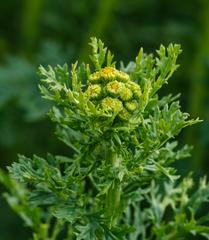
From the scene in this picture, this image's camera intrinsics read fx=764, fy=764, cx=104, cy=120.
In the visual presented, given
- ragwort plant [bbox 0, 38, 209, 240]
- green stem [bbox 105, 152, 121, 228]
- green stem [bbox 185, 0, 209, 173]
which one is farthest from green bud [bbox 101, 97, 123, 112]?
green stem [bbox 185, 0, 209, 173]

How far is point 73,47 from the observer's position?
4562mm

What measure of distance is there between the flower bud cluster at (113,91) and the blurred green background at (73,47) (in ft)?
6.16

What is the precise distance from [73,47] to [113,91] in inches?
118

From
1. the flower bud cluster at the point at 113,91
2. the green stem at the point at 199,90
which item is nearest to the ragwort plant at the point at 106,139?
the flower bud cluster at the point at 113,91

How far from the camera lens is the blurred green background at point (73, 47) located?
390cm

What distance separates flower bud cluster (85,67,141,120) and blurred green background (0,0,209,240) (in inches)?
73.9

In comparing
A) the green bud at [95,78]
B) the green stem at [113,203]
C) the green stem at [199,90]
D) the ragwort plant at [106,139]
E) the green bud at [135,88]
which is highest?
the green stem at [199,90]

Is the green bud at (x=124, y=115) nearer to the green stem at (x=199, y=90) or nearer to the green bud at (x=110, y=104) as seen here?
the green bud at (x=110, y=104)

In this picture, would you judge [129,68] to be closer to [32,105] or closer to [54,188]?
[54,188]

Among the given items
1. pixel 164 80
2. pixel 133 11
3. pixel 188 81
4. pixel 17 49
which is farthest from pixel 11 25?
pixel 164 80

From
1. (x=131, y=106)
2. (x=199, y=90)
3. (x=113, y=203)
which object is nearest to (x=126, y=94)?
(x=131, y=106)

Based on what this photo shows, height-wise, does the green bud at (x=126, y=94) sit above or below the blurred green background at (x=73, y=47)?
below

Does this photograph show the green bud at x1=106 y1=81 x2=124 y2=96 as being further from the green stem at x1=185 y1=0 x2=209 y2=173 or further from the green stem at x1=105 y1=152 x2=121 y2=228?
the green stem at x1=185 y1=0 x2=209 y2=173

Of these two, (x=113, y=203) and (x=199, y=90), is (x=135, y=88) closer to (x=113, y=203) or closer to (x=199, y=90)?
(x=113, y=203)
